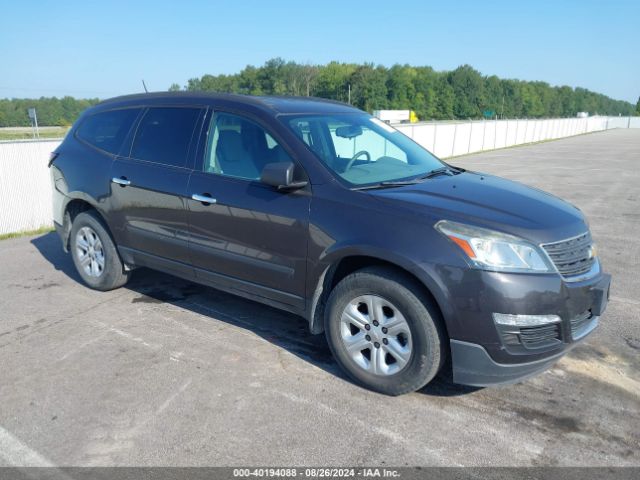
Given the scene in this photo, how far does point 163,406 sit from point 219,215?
145 cm

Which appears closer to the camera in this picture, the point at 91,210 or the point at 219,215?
the point at 219,215

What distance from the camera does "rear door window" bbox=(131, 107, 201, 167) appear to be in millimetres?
4492

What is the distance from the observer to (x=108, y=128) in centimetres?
527

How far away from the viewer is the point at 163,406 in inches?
132

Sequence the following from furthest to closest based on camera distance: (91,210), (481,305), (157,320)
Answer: (91,210) → (157,320) → (481,305)

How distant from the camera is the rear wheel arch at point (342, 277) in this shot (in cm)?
325

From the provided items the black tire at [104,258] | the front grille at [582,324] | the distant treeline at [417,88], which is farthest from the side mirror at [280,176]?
the distant treeline at [417,88]

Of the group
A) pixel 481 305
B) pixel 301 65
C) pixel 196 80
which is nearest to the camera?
pixel 481 305

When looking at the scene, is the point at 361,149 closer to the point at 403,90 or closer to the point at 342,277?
the point at 342,277

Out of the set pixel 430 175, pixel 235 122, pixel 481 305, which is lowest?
pixel 481 305

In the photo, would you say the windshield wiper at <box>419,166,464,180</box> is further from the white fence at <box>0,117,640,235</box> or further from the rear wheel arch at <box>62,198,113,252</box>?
the white fence at <box>0,117,640,235</box>

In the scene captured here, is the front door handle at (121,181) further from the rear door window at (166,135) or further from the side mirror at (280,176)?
the side mirror at (280,176)

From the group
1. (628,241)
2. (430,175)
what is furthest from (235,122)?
(628,241)

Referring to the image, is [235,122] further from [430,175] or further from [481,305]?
[481,305]
